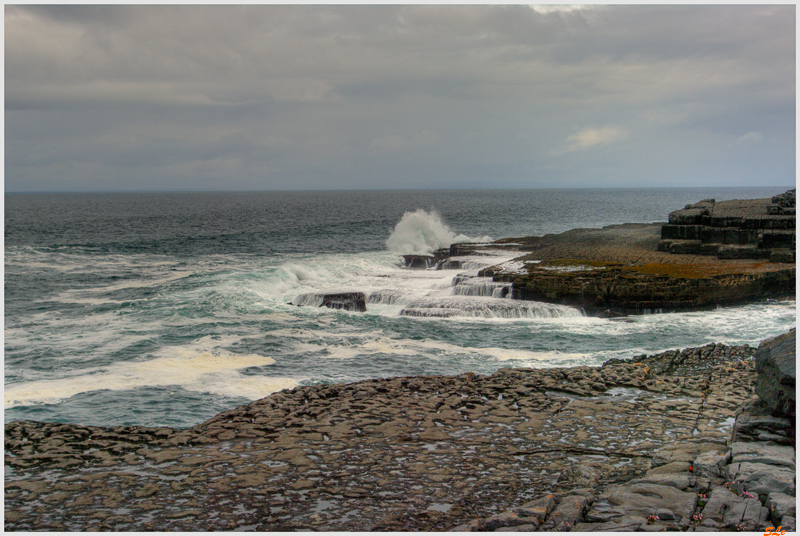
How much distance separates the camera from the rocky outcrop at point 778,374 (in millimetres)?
8820

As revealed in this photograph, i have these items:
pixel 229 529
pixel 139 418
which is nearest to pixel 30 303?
pixel 139 418

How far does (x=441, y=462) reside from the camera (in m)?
10.4

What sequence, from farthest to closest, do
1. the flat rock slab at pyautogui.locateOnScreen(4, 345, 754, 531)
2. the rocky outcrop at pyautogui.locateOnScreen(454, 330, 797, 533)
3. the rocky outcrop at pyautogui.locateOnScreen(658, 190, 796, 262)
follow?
the rocky outcrop at pyautogui.locateOnScreen(658, 190, 796, 262)
the flat rock slab at pyautogui.locateOnScreen(4, 345, 754, 531)
the rocky outcrop at pyautogui.locateOnScreen(454, 330, 797, 533)

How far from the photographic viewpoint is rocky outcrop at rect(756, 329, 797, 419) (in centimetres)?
882

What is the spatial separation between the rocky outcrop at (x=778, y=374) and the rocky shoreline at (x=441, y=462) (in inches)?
1.3

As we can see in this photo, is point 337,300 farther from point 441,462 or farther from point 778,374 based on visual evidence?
point 778,374

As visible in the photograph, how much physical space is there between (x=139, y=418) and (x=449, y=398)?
742cm

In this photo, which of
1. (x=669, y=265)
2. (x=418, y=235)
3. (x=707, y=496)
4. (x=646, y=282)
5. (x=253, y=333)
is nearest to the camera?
(x=707, y=496)

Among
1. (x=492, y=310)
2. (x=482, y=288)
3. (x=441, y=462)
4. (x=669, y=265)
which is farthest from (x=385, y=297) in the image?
(x=441, y=462)

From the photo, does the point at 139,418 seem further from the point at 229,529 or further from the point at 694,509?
the point at 694,509

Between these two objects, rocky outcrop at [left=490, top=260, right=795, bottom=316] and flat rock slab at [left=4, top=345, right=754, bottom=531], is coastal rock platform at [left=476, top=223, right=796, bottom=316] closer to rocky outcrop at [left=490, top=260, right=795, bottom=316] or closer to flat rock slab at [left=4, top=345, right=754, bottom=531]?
rocky outcrop at [left=490, top=260, right=795, bottom=316]

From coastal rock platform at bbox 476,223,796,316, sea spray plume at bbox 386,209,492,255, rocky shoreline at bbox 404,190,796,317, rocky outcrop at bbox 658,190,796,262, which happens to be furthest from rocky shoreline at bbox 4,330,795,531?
sea spray plume at bbox 386,209,492,255

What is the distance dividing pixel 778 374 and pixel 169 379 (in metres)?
15.0

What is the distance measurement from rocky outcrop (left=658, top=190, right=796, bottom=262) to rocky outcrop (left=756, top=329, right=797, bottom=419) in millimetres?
23843
